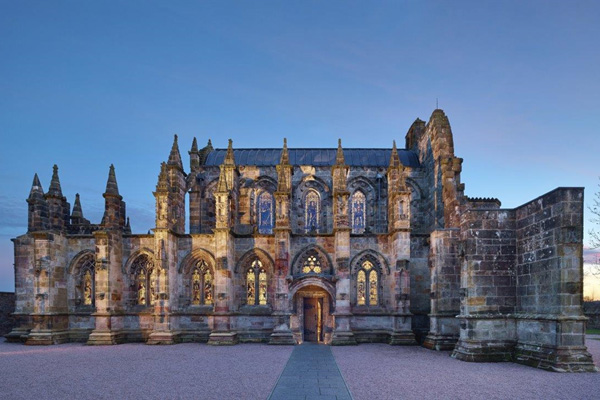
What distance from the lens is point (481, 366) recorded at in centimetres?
1511

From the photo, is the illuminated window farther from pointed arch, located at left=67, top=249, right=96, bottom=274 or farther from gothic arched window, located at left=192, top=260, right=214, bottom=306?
pointed arch, located at left=67, top=249, right=96, bottom=274

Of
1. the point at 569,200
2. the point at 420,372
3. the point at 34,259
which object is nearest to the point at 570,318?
the point at 569,200

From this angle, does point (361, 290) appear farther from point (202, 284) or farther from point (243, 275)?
point (202, 284)

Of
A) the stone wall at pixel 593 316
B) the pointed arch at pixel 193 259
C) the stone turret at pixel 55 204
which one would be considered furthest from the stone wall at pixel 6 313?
the stone wall at pixel 593 316

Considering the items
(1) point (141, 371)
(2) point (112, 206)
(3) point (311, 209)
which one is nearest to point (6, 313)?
(2) point (112, 206)

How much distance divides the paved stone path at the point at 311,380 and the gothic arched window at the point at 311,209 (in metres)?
12.5

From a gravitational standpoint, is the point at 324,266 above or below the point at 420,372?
above

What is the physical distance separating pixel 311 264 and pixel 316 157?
10159 millimetres

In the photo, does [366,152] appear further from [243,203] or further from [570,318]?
[570,318]

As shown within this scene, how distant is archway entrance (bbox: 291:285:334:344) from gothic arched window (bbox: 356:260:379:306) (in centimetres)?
183

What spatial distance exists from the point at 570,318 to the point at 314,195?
1855 cm

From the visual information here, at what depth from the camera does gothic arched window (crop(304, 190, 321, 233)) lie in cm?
2949

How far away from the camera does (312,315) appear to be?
24.2 meters

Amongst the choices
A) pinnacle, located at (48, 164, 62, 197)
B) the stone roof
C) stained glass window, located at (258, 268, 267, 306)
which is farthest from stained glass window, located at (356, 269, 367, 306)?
pinnacle, located at (48, 164, 62, 197)
